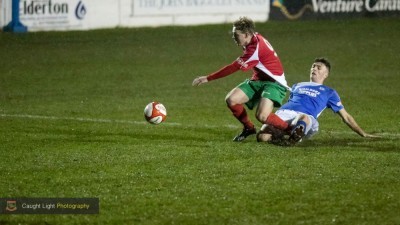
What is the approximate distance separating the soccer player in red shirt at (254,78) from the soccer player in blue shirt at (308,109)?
0.16 m

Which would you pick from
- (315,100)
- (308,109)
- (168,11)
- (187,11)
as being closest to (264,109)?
(308,109)

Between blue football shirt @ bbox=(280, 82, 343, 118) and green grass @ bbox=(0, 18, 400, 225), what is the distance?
424 millimetres

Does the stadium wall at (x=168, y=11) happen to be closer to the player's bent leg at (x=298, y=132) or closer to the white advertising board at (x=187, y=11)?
the white advertising board at (x=187, y=11)

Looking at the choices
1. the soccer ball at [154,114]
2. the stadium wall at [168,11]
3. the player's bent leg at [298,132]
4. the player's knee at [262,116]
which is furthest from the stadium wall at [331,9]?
the player's bent leg at [298,132]

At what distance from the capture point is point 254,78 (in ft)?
40.0

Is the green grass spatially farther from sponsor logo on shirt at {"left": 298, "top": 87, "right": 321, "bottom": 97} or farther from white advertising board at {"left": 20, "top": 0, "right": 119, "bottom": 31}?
white advertising board at {"left": 20, "top": 0, "right": 119, "bottom": 31}

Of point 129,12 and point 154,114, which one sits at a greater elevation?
point 154,114

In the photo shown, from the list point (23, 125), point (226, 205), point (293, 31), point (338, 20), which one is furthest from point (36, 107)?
point (338, 20)

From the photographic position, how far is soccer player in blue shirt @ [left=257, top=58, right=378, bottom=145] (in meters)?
11.2

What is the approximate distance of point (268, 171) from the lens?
31.2 feet

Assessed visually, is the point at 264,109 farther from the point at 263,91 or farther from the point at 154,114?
the point at 154,114

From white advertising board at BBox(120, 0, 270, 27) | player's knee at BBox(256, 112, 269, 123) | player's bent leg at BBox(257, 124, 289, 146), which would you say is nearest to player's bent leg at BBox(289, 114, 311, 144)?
player's bent leg at BBox(257, 124, 289, 146)

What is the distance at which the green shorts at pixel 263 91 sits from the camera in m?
11.8

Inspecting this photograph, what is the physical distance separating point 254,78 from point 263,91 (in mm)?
364
